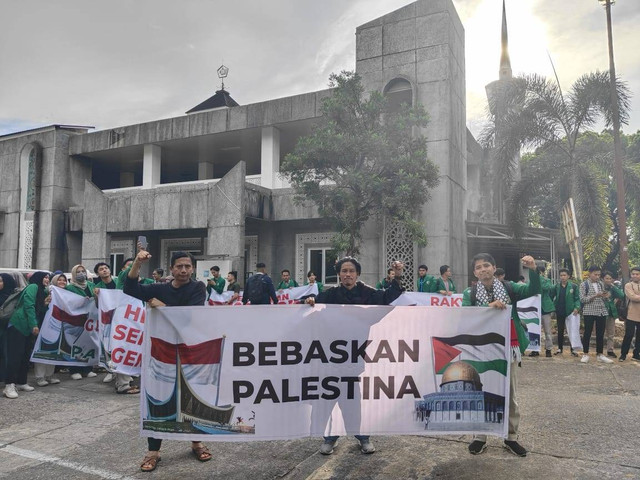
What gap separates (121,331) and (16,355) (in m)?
1.40

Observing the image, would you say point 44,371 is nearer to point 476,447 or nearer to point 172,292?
point 172,292

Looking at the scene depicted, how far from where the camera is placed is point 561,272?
10398 millimetres

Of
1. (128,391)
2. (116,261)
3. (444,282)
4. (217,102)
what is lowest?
Result: (128,391)

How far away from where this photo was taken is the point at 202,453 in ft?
13.8

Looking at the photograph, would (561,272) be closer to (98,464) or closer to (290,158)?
(290,158)

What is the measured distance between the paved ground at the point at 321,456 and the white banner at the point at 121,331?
0.69 meters

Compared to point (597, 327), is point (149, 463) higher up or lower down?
lower down

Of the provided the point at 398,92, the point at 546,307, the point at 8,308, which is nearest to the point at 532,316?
the point at 546,307

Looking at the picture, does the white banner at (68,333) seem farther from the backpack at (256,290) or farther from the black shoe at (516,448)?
the black shoe at (516,448)

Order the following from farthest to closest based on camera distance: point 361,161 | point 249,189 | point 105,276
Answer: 1. point 249,189
2. point 361,161
3. point 105,276

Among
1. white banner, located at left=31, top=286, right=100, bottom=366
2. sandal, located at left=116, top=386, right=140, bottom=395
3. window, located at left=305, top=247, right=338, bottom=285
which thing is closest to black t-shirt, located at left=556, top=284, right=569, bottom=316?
sandal, located at left=116, top=386, right=140, bottom=395

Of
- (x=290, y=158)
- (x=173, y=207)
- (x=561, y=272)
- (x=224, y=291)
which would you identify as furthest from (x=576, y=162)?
(x=173, y=207)

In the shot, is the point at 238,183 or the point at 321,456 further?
the point at 238,183

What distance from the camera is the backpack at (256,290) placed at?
27.6 ft
